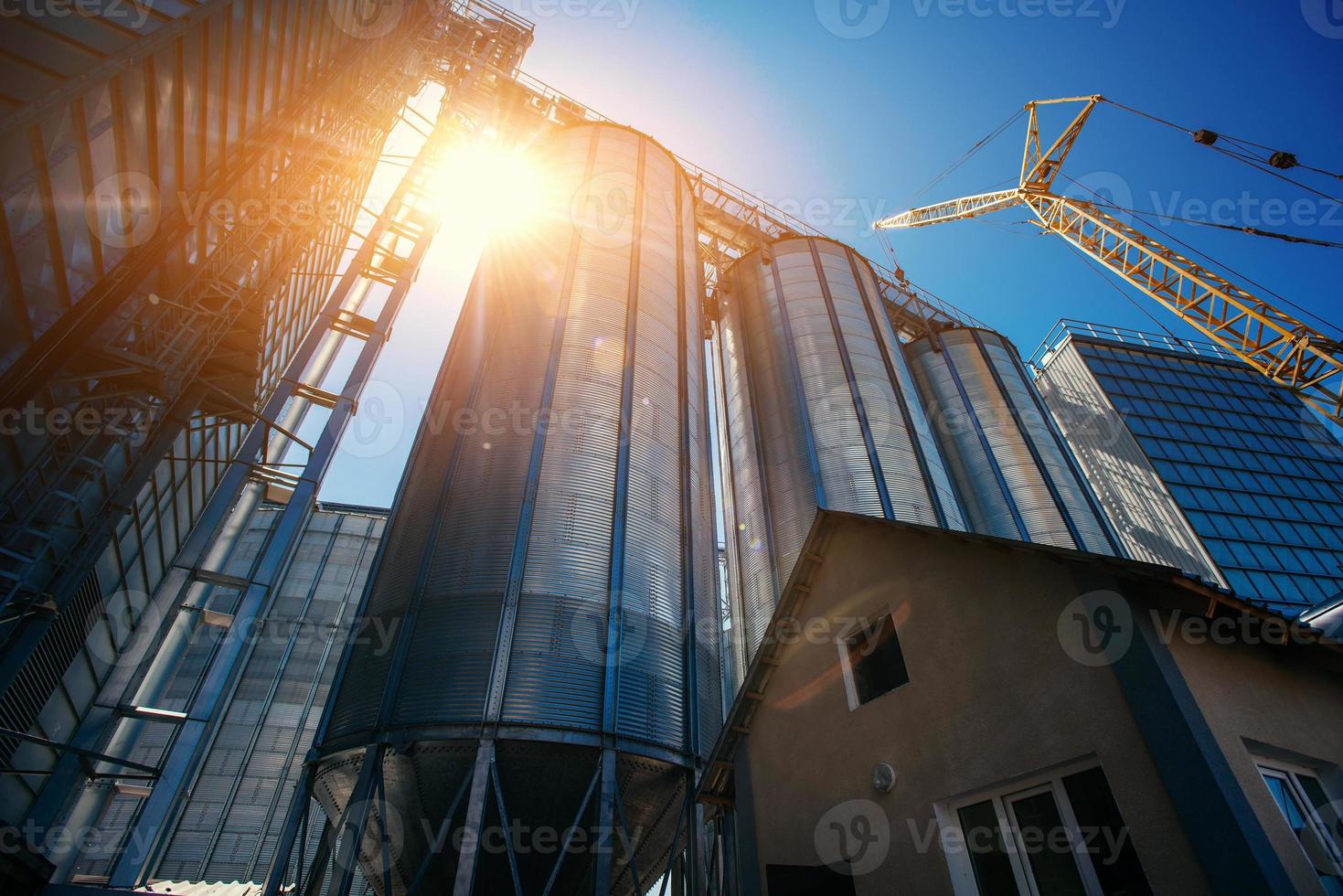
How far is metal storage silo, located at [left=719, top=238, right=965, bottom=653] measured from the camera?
59.4ft

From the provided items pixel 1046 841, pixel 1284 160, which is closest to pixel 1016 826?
pixel 1046 841

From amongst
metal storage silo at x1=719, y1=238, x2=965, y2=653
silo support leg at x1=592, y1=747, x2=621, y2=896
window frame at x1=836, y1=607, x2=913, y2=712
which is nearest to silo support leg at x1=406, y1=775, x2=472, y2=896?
silo support leg at x1=592, y1=747, x2=621, y2=896

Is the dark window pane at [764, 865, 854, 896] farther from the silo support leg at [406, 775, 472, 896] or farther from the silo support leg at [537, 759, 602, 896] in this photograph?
the silo support leg at [406, 775, 472, 896]

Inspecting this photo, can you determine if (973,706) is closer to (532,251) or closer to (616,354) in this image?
(616,354)

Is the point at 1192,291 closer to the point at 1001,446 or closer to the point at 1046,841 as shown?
the point at 1001,446

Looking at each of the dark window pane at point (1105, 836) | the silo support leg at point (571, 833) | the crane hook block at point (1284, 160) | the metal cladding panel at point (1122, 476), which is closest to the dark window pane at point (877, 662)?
the dark window pane at point (1105, 836)

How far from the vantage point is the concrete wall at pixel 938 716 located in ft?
18.7

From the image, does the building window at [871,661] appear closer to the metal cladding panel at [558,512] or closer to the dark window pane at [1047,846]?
the dark window pane at [1047,846]

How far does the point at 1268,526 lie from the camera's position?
44375 mm

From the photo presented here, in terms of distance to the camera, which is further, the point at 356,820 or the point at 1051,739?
the point at 356,820

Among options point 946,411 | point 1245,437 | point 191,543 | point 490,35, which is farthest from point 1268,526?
point 191,543

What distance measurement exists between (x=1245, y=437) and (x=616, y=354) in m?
57.4

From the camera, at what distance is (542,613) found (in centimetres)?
1009

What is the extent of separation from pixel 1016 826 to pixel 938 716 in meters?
1.17
